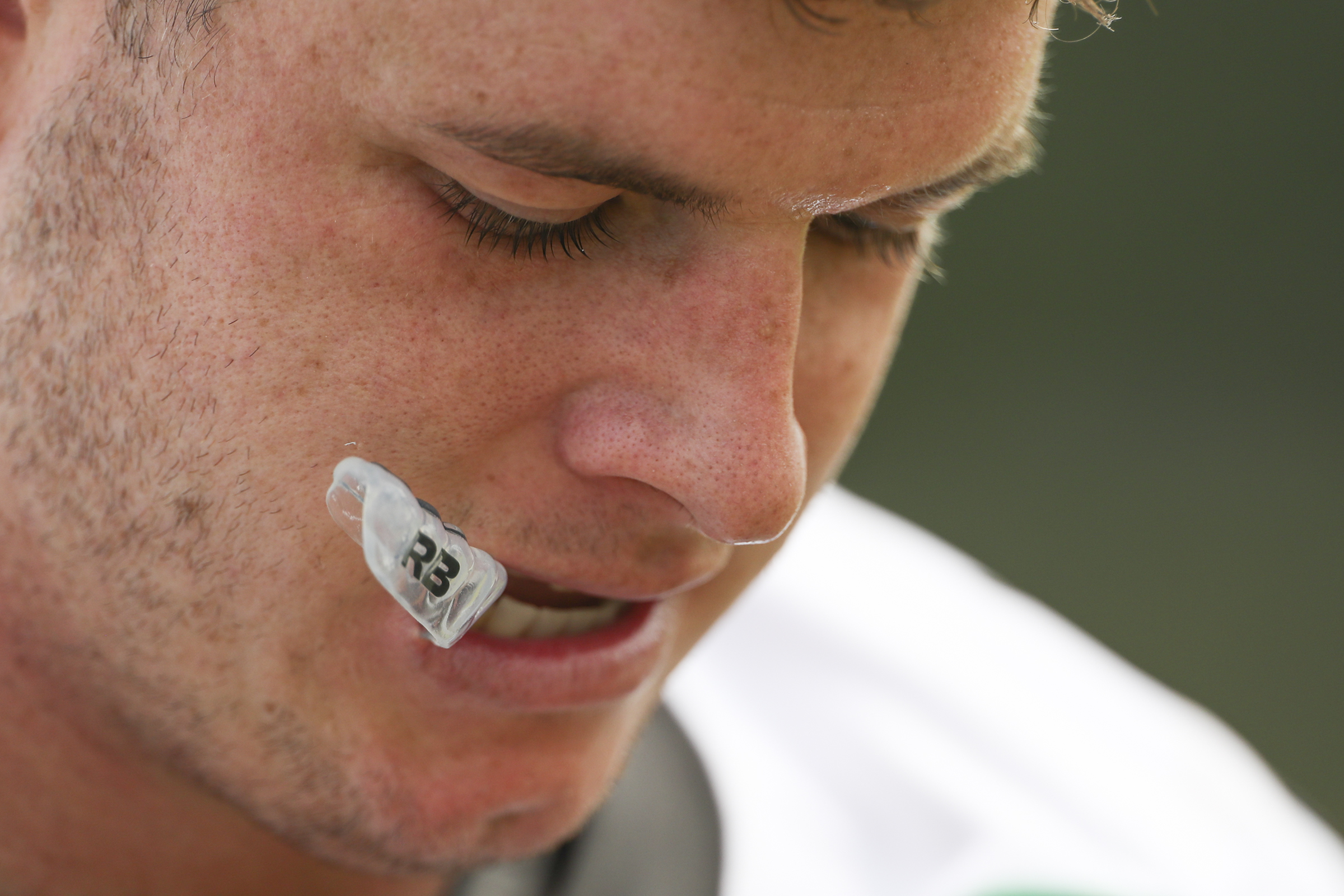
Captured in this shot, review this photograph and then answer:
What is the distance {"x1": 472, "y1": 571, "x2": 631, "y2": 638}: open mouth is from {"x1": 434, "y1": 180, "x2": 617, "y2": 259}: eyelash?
11.4 inches

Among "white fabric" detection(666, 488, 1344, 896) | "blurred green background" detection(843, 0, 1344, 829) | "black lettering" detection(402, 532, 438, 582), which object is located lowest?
"blurred green background" detection(843, 0, 1344, 829)

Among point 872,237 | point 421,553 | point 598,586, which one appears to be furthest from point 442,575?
point 872,237

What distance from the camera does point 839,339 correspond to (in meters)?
0.94

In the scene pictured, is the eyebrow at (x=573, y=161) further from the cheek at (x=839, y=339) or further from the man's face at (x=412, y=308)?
the cheek at (x=839, y=339)

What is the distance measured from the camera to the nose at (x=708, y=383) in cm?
76

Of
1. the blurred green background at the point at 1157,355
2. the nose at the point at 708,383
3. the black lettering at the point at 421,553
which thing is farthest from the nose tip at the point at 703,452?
the blurred green background at the point at 1157,355

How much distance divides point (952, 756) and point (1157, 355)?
1979 millimetres

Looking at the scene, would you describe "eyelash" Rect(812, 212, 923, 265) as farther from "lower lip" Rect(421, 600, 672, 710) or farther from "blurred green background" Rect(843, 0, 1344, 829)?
"blurred green background" Rect(843, 0, 1344, 829)

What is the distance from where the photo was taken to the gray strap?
121 centimetres

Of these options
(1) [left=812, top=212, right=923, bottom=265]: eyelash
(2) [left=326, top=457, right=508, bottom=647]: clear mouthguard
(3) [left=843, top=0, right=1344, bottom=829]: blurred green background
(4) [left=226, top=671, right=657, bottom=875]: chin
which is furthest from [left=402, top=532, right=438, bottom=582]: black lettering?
(3) [left=843, top=0, right=1344, bottom=829]: blurred green background

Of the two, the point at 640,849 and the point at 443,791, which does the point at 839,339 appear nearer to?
the point at 443,791

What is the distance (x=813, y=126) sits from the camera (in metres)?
0.72

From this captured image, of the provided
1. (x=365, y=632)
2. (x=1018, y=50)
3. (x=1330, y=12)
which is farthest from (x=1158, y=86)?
(x=365, y=632)

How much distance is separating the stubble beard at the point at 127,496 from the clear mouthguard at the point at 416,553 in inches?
3.0
